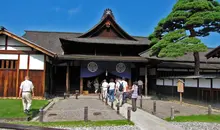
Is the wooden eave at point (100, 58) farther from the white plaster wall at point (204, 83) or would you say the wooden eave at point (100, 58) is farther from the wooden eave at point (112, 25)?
the white plaster wall at point (204, 83)

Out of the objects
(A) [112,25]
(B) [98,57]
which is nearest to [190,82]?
(B) [98,57]

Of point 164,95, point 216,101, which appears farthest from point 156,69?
point 216,101

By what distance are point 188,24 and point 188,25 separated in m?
0.51

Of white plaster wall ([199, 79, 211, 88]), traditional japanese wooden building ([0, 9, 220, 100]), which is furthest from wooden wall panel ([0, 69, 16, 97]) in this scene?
white plaster wall ([199, 79, 211, 88])

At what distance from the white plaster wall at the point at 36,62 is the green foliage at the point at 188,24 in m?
9.83

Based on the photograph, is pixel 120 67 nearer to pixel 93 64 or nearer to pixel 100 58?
pixel 100 58

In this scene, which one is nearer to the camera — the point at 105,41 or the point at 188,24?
the point at 188,24

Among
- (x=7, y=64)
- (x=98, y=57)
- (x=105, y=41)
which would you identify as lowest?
(x=7, y=64)

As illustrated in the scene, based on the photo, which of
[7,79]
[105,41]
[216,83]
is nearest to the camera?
[216,83]

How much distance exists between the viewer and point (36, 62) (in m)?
19.5

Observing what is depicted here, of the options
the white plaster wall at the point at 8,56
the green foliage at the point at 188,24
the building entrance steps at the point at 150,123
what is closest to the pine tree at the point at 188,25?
the green foliage at the point at 188,24

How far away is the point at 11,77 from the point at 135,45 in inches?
495

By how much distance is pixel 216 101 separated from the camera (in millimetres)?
15883

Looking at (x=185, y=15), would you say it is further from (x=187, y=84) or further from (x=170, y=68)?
(x=170, y=68)
